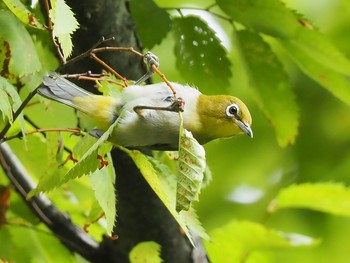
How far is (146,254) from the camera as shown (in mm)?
1854

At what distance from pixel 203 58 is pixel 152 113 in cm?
55

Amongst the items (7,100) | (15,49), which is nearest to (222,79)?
(15,49)

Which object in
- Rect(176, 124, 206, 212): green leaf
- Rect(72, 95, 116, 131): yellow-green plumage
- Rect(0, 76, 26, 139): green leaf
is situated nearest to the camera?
Rect(176, 124, 206, 212): green leaf

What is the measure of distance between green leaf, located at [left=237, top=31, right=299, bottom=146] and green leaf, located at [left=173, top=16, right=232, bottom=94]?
0.07 metres

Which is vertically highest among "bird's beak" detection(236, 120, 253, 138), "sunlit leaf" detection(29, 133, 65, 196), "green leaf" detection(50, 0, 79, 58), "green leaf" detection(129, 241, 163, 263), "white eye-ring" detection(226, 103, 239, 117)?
"green leaf" detection(50, 0, 79, 58)

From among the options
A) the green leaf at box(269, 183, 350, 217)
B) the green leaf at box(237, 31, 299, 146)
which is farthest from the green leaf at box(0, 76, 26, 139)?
the green leaf at box(269, 183, 350, 217)

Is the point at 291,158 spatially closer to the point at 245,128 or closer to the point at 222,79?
the point at 222,79

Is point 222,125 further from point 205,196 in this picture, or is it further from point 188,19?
point 205,196

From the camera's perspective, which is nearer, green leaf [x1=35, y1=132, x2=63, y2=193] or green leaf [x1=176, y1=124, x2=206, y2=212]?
green leaf [x1=176, y1=124, x2=206, y2=212]

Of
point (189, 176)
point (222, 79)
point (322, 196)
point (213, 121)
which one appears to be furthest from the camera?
point (322, 196)

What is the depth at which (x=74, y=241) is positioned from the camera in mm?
2250

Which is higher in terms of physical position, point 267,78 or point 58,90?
point 58,90

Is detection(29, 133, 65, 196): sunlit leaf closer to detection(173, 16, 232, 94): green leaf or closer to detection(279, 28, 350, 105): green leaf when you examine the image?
detection(173, 16, 232, 94): green leaf

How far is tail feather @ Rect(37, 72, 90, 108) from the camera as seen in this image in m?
1.56
